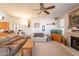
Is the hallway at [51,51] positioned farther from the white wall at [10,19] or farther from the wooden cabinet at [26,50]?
the white wall at [10,19]

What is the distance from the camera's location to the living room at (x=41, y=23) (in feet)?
9.98

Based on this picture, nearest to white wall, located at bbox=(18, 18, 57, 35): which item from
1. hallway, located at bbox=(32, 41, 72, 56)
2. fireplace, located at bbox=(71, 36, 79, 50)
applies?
hallway, located at bbox=(32, 41, 72, 56)

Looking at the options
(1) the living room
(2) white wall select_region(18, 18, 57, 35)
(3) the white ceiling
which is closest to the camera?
(3) the white ceiling

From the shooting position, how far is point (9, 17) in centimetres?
317

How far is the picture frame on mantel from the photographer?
192 inches

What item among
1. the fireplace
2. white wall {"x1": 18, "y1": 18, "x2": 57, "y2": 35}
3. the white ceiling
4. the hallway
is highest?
the white ceiling

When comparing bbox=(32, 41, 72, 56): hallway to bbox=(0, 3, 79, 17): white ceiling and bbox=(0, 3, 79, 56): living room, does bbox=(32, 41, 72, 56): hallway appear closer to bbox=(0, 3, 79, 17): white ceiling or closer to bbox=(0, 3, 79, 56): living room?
bbox=(0, 3, 79, 56): living room

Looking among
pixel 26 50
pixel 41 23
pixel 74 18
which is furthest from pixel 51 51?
pixel 74 18

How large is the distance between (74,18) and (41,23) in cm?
161

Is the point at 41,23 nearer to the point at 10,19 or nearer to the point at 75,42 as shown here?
the point at 10,19

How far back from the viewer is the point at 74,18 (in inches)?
200

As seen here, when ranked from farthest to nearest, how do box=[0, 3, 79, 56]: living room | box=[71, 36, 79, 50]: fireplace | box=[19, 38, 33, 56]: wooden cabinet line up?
box=[71, 36, 79, 50]: fireplace, box=[0, 3, 79, 56]: living room, box=[19, 38, 33, 56]: wooden cabinet

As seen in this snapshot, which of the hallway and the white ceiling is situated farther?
the hallway

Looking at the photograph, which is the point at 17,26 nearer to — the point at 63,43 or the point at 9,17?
the point at 9,17
